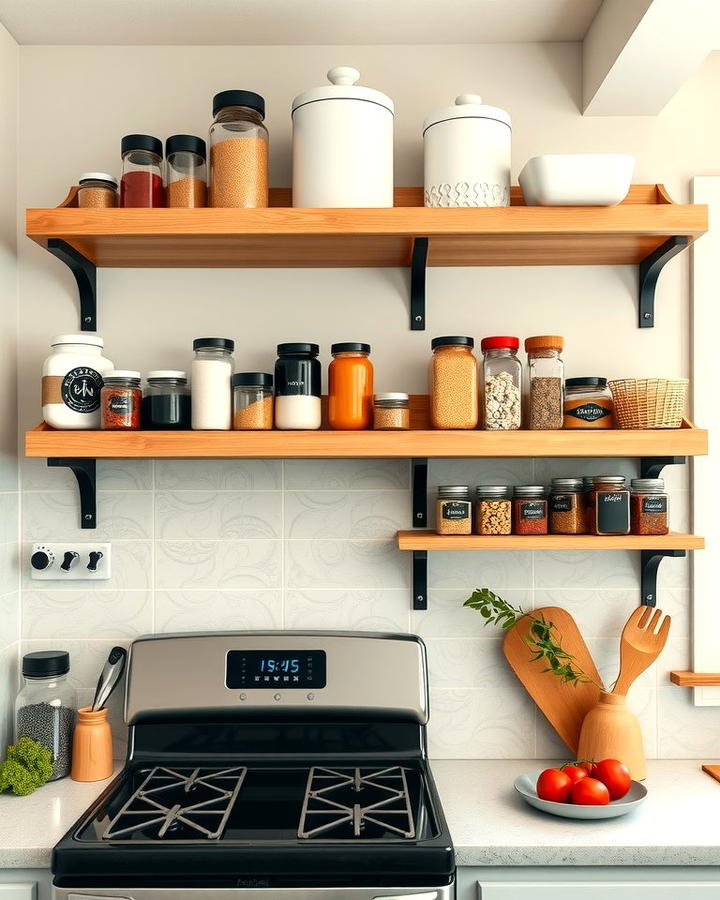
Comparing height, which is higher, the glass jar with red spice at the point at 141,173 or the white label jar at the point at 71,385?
the glass jar with red spice at the point at 141,173

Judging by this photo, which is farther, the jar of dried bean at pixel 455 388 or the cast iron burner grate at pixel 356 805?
the jar of dried bean at pixel 455 388

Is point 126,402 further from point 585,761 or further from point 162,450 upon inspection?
point 585,761

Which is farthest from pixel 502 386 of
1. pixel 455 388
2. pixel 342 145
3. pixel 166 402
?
pixel 166 402

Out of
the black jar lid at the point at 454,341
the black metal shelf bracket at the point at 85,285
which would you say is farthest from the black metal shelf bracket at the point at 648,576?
the black metal shelf bracket at the point at 85,285

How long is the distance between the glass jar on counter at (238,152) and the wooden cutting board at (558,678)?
109 cm

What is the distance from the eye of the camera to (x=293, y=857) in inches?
56.3

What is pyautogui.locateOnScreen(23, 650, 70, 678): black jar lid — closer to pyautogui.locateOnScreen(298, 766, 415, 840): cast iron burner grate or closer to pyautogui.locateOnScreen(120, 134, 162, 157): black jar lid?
pyautogui.locateOnScreen(298, 766, 415, 840): cast iron burner grate

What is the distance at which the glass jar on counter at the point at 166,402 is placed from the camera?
5.86 ft

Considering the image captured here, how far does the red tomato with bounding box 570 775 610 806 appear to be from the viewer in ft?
5.20

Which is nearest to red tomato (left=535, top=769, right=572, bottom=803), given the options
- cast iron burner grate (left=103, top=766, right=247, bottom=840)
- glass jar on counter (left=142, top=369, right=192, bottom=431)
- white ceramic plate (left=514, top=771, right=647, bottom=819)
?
white ceramic plate (left=514, top=771, right=647, bottom=819)

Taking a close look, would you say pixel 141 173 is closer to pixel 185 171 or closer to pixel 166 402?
pixel 185 171

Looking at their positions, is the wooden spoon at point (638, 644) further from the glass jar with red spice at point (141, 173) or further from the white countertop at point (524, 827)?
the glass jar with red spice at point (141, 173)

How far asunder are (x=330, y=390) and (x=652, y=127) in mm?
985

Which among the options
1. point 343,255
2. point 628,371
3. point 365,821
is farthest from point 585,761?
point 343,255
